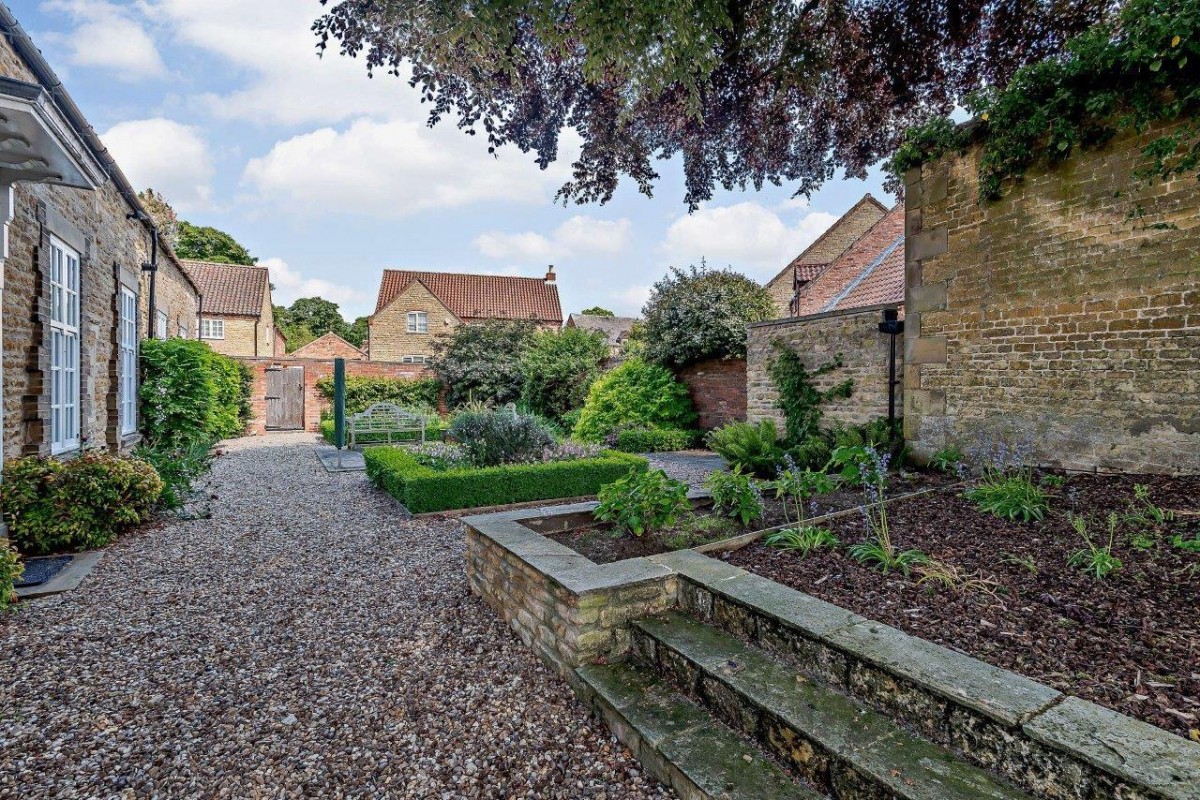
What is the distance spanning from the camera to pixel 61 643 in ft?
10.9

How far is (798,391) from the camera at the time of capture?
9.01 meters

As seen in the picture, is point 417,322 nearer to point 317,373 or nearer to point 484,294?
point 484,294

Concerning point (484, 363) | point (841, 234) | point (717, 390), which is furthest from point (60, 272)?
point (841, 234)

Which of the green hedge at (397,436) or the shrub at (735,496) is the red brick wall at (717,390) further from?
the shrub at (735,496)

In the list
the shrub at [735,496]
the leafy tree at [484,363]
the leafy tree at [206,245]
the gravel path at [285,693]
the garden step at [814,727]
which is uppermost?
the leafy tree at [206,245]

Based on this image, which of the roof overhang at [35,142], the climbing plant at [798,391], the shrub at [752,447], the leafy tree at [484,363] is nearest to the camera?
the roof overhang at [35,142]

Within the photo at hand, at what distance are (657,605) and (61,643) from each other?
352 cm

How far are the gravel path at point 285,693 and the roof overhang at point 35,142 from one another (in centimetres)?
320

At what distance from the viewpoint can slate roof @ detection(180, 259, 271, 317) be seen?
27.9 m

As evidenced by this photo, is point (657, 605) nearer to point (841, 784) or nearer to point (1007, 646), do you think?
point (841, 784)

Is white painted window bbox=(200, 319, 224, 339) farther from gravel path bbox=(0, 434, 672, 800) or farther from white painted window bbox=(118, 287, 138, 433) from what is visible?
gravel path bbox=(0, 434, 672, 800)

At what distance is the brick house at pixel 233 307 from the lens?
27.9 meters

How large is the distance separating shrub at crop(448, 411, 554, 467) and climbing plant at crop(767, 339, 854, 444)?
3996 millimetres

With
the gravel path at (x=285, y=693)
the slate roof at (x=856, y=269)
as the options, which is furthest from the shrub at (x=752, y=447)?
the gravel path at (x=285, y=693)
